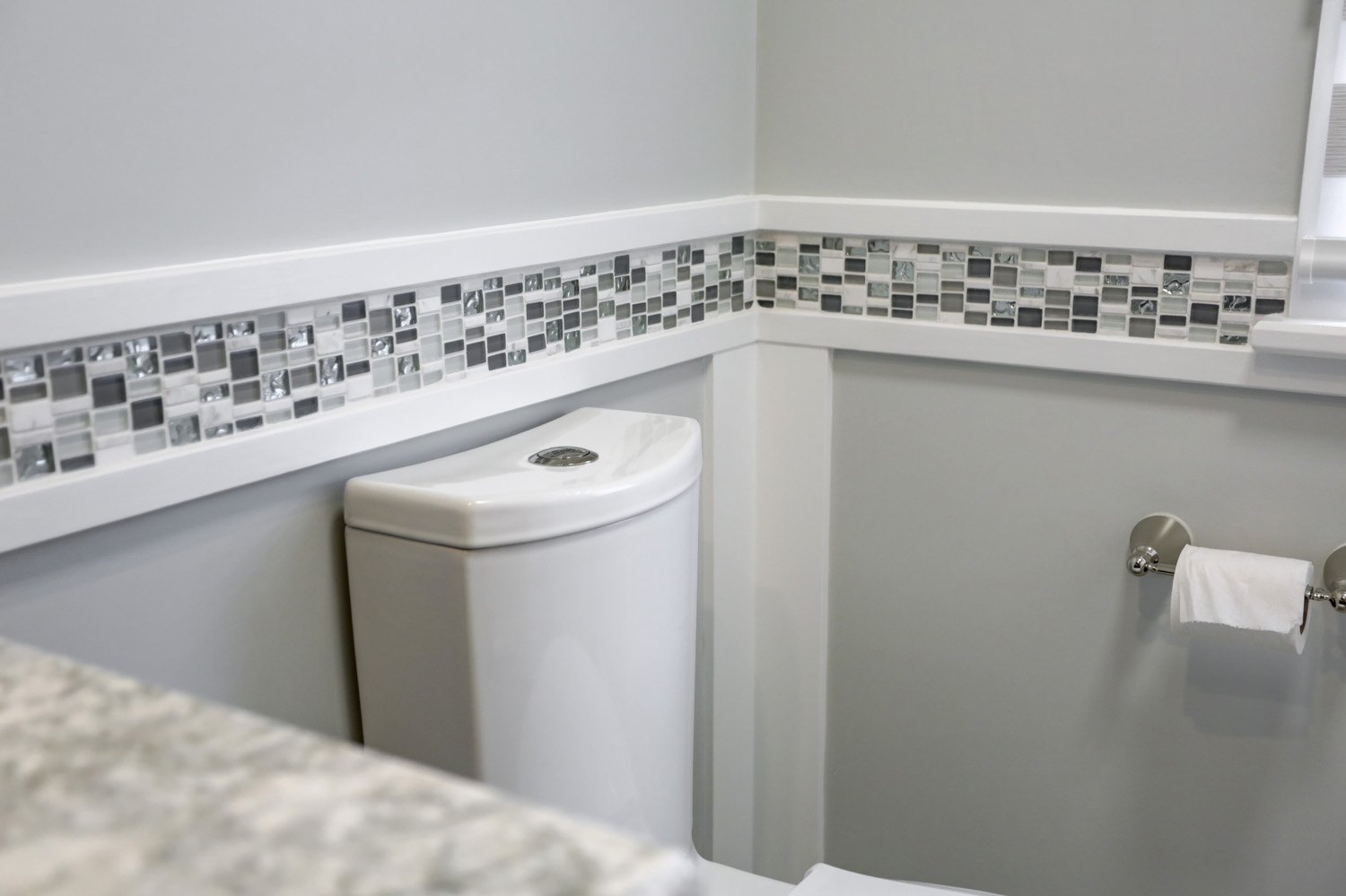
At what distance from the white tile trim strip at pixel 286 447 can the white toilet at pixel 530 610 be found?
45mm

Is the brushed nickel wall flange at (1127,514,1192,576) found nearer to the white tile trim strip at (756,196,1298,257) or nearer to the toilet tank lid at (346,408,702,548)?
the white tile trim strip at (756,196,1298,257)

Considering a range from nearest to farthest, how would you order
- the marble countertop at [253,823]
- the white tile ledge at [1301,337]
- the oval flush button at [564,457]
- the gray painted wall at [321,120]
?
the marble countertop at [253,823] < the gray painted wall at [321,120] < the oval flush button at [564,457] < the white tile ledge at [1301,337]

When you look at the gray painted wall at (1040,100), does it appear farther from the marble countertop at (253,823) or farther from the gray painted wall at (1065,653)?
the marble countertop at (253,823)

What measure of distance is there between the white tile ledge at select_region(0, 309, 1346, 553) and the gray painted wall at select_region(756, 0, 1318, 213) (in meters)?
0.17

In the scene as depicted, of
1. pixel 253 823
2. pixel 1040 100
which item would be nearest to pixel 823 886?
pixel 1040 100

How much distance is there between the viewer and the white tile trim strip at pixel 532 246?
83 cm

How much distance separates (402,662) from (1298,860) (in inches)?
40.5

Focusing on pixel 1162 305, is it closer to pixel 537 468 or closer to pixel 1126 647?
pixel 1126 647

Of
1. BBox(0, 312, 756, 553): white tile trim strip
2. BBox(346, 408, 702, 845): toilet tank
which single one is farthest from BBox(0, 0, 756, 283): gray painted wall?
BBox(346, 408, 702, 845): toilet tank

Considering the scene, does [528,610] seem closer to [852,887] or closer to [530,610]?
[530,610]

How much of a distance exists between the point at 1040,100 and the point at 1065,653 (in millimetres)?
659

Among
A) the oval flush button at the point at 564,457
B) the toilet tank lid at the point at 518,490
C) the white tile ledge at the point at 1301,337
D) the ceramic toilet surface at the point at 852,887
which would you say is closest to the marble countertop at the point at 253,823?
the toilet tank lid at the point at 518,490

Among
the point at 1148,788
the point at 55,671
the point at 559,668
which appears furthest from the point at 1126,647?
the point at 55,671

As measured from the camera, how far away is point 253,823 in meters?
0.36
